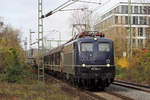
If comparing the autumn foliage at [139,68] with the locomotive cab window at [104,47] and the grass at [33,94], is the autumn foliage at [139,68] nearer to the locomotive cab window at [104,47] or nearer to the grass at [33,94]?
the locomotive cab window at [104,47]

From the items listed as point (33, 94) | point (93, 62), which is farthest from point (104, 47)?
point (33, 94)

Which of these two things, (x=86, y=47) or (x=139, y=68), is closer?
A: (x=86, y=47)

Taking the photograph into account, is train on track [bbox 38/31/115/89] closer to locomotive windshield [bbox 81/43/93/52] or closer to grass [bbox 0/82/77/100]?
locomotive windshield [bbox 81/43/93/52]

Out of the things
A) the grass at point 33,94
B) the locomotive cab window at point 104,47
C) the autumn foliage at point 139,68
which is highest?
the locomotive cab window at point 104,47

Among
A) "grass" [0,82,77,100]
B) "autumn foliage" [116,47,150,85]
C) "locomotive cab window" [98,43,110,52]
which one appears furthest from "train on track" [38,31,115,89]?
"autumn foliage" [116,47,150,85]

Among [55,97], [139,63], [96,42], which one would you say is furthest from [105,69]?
[139,63]

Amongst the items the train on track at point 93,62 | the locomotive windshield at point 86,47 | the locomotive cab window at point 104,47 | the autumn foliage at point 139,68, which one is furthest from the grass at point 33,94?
the autumn foliage at point 139,68

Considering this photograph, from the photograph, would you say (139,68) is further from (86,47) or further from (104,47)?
(86,47)

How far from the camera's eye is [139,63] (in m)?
26.3

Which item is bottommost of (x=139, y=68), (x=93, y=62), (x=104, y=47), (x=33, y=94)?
(x=33, y=94)

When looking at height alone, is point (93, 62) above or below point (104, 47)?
below

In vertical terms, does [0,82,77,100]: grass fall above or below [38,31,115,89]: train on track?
below

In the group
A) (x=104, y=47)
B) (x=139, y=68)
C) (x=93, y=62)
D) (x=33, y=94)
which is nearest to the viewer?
(x=33, y=94)

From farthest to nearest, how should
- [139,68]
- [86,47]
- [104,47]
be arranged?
[139,68] → [104,47] → [86,47]
